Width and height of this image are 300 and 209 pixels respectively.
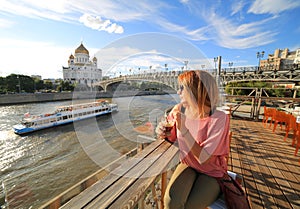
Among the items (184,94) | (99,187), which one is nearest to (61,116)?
(99,187)

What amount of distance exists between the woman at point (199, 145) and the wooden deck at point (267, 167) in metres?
0.99

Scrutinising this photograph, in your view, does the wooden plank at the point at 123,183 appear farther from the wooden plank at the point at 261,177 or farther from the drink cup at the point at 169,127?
the wooden plank at the point at 261,177

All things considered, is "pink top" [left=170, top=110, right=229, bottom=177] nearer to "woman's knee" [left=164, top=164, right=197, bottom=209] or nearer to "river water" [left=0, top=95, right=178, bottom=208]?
"woman's knee" [left=164, top=164, right=197, bottom=209]

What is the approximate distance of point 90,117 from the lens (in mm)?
12625

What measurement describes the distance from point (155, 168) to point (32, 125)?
12.3 m

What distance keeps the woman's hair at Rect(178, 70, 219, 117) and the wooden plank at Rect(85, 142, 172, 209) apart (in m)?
0.45

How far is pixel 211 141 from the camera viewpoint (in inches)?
30.0

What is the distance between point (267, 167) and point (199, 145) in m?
1.86

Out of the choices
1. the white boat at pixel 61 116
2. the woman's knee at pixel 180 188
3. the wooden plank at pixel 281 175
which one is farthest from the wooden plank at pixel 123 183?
the white boat at pixel 61 116

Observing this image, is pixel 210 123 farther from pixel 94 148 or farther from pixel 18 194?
pixel 94 148

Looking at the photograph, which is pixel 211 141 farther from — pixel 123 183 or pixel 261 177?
pixel 261 177

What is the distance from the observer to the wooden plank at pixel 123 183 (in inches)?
22.5

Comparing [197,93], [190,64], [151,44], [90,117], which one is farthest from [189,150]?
[90,117]

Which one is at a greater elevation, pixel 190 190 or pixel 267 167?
pixel 190 190
